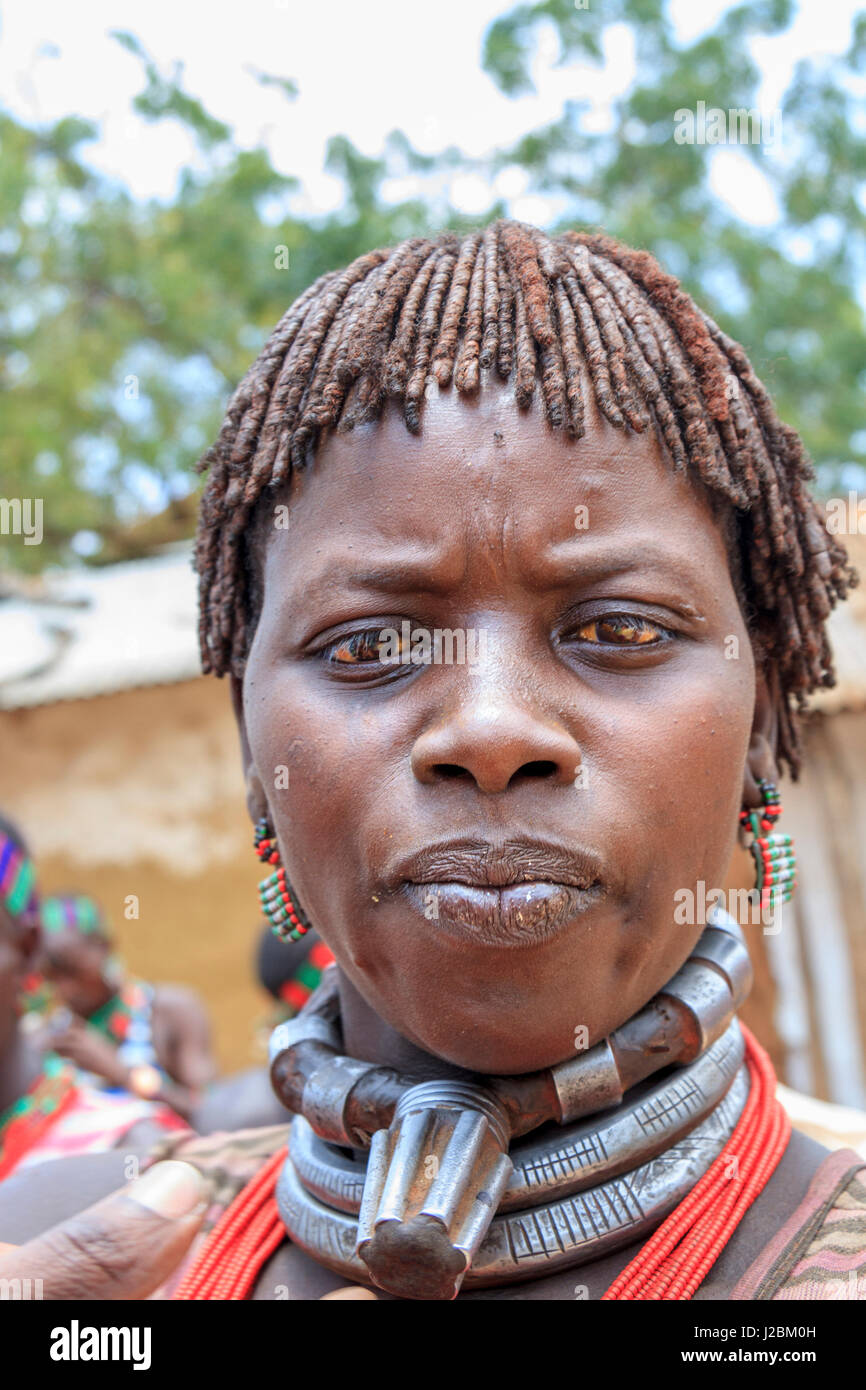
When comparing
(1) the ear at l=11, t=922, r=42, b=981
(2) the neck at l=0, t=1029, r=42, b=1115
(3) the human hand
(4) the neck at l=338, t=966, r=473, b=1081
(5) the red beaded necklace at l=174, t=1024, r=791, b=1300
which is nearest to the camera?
(5) the red beaded necklace at l=174, t=1024, r=791, b=1300

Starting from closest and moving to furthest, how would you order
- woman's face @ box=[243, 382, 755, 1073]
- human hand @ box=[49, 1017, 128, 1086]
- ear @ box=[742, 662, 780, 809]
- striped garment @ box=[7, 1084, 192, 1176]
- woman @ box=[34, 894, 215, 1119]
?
woman's face @ box=[243, 382, 755, 1073], ear @ box=[742, 662, 780, 809], striped garment @ box=[7, 1084, 192, 1176], human hand @ box=[49, 1017, 128, 1086], woman @ box=[34, 894, 215, 1119]

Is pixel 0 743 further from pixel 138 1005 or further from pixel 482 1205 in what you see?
pixel 482 1205

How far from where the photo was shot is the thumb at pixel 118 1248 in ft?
4.66

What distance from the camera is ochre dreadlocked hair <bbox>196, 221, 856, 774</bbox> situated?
5.67 feet

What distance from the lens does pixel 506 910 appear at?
59.2 inches

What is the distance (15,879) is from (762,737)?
2.75 metres

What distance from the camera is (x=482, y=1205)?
61.4 inches

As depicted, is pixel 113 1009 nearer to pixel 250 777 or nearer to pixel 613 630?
pixel 250 777

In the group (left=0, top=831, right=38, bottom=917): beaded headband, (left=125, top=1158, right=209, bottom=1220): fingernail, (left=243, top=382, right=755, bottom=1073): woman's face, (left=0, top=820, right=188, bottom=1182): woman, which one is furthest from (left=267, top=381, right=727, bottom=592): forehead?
(left=0, top=831, right=38, bottom=917): beaded headband

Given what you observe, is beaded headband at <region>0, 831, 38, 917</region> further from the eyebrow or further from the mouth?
the mouth

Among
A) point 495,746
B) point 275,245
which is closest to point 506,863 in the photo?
point 495,746

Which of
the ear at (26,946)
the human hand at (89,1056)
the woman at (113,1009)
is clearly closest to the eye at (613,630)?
the ear at (26,946)

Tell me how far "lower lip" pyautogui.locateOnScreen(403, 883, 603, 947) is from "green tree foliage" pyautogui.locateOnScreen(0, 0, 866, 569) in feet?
23.1

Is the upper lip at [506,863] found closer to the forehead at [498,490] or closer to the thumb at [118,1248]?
the forehead at [498,490]
